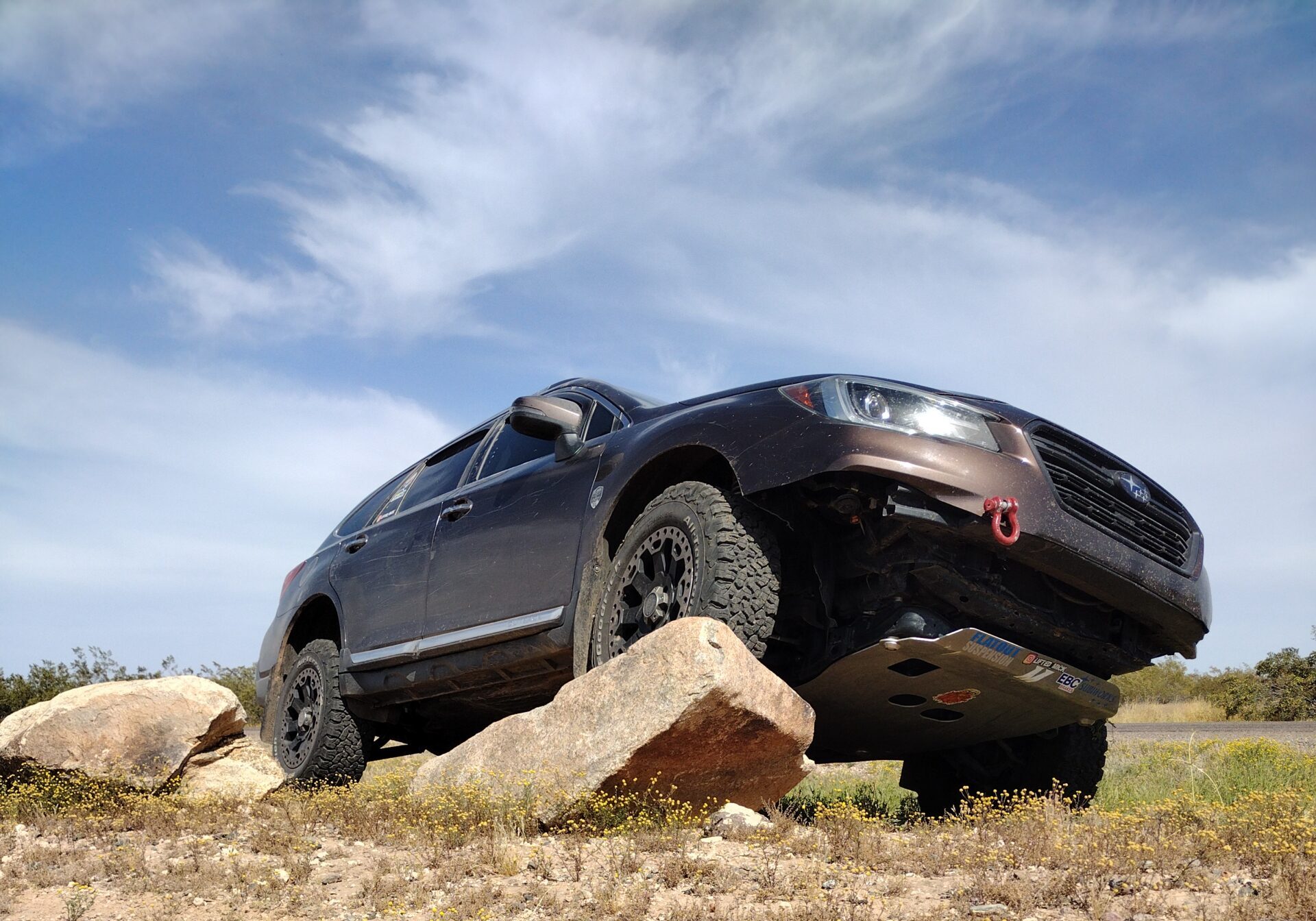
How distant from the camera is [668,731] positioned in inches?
150

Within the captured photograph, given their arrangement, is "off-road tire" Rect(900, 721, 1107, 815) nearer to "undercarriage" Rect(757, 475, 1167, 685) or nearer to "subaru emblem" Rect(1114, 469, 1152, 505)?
"undercarriage" Rect(757, 475, 1167, 685)

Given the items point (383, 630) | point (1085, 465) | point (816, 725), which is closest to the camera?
point (1085, 465)

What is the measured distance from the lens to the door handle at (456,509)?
576 centimetres

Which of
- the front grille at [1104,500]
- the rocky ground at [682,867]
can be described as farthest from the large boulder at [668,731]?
the front grille at [1104,500]

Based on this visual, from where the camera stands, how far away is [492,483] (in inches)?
225

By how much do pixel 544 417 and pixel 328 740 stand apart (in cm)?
262

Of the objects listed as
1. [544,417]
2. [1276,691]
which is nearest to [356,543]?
[544,417]

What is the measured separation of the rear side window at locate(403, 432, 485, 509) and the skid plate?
8.65 feet

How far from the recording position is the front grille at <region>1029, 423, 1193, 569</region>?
13.4 ft

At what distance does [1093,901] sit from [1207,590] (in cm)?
212

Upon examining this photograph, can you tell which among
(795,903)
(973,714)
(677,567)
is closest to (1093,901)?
(795,903)

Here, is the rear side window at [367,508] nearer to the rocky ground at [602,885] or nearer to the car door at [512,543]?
the car door at [512,543]

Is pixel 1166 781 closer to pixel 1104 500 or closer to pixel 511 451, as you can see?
pixel 1104 500

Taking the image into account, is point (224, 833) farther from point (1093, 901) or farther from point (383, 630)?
point (1093, 901)
